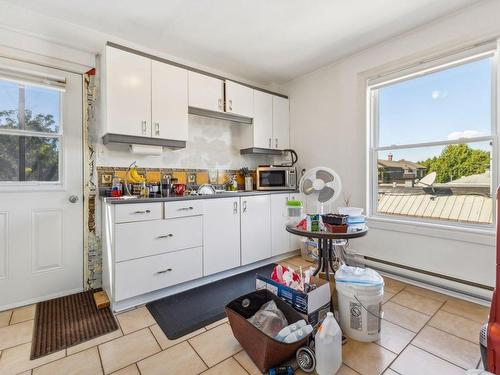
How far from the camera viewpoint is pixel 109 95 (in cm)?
220

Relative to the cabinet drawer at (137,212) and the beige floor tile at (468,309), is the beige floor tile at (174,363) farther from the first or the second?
the beige floor tile at (468,309)

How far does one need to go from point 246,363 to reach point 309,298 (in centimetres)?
52

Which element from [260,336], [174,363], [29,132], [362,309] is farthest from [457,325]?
[29,132]

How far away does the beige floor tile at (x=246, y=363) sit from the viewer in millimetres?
1370

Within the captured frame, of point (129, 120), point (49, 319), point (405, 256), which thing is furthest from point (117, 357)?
point (405, 256)

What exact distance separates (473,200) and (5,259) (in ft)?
13.2

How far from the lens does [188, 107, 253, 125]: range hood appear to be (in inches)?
110

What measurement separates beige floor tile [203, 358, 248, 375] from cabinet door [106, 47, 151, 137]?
78.4 inches

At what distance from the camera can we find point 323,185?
2.01 m

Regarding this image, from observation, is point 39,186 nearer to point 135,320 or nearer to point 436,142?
point 135,320

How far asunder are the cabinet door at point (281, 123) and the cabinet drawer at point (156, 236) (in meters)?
1.74


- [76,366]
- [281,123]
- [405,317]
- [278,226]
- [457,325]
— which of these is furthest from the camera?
[281,123]

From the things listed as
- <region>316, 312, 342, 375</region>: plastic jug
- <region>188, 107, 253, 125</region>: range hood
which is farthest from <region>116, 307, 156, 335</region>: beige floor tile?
<region>188, 107, 253, 125</region>: range hood

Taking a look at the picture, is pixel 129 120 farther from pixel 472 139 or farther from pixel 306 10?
pixel 472 139
